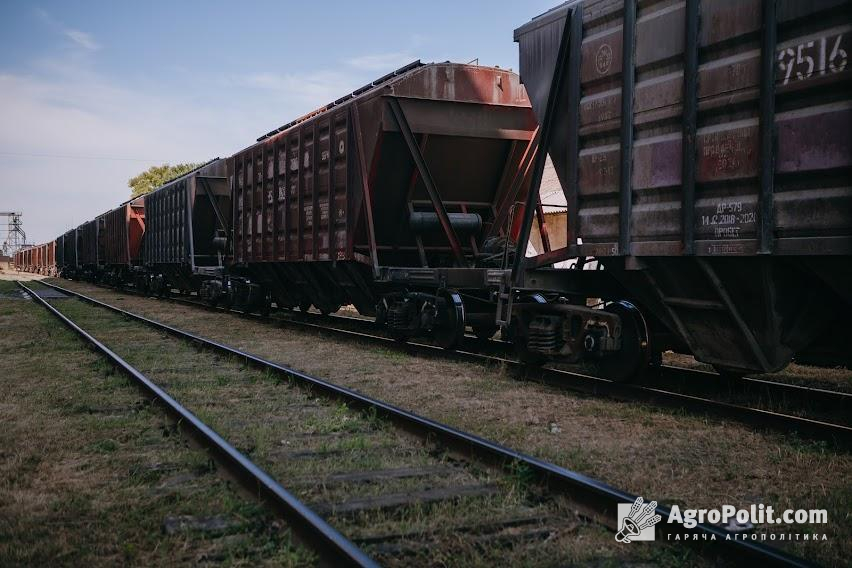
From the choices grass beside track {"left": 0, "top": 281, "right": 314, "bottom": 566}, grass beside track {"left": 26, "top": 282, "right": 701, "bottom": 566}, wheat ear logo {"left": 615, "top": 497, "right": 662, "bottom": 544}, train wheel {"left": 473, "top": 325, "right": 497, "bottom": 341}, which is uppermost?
train wheel {"left": 473, "top": 325, "right": 497, "bottom": 341}

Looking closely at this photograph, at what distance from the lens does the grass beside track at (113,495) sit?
3.50m

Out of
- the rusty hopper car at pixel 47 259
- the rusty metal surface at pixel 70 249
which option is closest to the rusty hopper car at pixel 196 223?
the rusty metal surface at pixel 70 249

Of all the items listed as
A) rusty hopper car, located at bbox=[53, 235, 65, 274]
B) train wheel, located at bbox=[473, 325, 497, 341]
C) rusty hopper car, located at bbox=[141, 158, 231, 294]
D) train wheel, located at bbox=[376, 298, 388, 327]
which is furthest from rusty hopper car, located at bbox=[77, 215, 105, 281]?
Answer: train wheel, located at bbox=[473, 325, 497, 341]

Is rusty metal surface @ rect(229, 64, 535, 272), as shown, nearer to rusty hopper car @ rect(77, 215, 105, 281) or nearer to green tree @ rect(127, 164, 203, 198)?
rusty hopper car @ rect(77, 215, 105, 281)

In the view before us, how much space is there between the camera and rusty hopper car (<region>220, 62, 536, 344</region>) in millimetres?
10414

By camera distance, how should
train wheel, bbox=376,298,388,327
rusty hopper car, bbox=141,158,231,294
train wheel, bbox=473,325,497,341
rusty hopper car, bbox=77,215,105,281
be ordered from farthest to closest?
rusty hopper car, bbox=77,215,105,281 < rusty hopper car, bbox=141,158,231,294 < train wheel, bbox=376,298,388,327 < train wheel, bbox=473,325,497,341

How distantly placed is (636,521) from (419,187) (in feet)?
26.8

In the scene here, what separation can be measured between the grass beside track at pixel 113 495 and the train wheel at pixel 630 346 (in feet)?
13.7

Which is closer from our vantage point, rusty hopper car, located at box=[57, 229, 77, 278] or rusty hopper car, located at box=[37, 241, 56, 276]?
rusty hopper car, located at box=[57, 229, 77, 278]

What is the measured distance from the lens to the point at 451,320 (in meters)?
10.1

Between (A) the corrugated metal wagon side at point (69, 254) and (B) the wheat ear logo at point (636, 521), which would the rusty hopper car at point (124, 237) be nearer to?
(A) the corrugated metal wagon side at point (69, 254)

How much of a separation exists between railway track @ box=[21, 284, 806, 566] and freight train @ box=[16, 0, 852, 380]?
2.44m

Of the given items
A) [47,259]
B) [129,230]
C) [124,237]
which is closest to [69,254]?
[47,259]

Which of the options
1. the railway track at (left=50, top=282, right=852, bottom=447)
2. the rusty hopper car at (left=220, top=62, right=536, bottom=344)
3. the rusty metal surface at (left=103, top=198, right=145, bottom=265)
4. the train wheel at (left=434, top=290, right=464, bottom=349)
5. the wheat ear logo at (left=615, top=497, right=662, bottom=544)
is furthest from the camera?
the rusty metal surface at (left=103, top=198, right=145, bottom=265)
